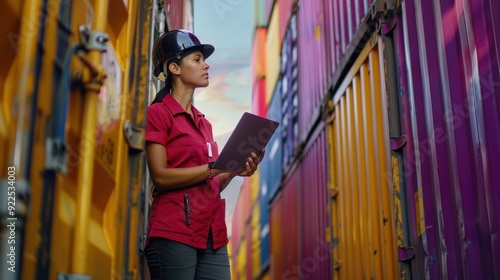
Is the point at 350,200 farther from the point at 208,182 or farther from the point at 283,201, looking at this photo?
the point at 283,201

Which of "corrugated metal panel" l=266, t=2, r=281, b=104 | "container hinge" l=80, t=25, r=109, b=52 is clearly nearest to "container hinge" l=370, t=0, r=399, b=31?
"container hinge" l=80, t=25, r=109, b=52

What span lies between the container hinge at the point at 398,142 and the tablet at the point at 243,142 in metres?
1.27

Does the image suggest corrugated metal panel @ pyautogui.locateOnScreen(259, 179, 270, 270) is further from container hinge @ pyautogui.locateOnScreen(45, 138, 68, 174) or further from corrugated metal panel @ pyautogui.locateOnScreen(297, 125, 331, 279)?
container hinge @ pyautogui.locateOnScreen(45, 138, 68, 174)

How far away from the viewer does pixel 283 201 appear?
9102 mm

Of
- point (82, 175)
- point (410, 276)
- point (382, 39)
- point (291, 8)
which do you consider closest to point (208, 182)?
point (82, 175)

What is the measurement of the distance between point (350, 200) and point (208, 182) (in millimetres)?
2502

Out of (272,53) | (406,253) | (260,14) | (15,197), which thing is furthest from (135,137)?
(260,14)

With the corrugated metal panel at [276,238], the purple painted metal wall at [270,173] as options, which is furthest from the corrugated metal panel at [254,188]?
the corrugated metal panel at [276,238]

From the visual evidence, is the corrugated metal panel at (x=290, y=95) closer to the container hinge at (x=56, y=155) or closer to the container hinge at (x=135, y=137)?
the container hinge at (x=135, y=137)

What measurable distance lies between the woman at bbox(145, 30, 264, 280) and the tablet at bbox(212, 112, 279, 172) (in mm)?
35

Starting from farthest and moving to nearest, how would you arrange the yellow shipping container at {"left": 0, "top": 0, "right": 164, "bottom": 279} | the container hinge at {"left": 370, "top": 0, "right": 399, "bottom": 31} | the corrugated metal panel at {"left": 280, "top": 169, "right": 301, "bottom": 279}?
the corrugated metal panel at {"left": 280, "top": 169, "right": 301, "bottom": 279} → the container hinge at {"left": 370, "top": 0, "right": 399, "bottom": 31} → the yellow shipping container at {"left": 0, "top": 0, "right": 164, "bottom": 279}

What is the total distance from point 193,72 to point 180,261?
876 mm

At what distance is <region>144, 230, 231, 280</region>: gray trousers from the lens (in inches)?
88.0

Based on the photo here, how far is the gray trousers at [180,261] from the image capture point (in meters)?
2.24
